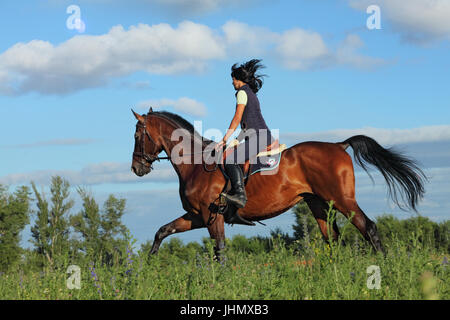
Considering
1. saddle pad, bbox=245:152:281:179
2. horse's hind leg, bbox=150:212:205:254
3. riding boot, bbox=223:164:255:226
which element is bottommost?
horse's hind leg, bbox=150:212:205:254

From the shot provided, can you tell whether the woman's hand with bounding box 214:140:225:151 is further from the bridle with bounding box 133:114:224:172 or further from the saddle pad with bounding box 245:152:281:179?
the bridle with bounding box 133:114:224:172

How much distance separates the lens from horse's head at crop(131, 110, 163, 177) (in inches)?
387

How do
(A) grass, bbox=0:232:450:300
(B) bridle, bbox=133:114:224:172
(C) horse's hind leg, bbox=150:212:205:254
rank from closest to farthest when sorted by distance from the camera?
(A) grass, bbox=0:232:450:300 → (C) horse's hind leg, bbox=150:212:205:254 → (B) bridle, bbox=133:114:224:172

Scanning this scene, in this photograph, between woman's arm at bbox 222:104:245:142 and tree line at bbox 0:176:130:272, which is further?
tree line at bbox 0:176:130:272

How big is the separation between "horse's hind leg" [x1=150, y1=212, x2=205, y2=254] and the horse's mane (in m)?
1.51

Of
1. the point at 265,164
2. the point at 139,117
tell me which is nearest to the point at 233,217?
the point at 265,164

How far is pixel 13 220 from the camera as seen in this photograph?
138ft

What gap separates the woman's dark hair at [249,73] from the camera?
866cm

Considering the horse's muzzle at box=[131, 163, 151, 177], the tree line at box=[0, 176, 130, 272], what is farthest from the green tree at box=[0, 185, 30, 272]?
the horse's muzzle at box=[131, 163, 151, 177]

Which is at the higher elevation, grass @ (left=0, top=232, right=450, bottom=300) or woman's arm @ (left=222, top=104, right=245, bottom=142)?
woman's arm @ (left=222, top=104, right=245, bottom=142)

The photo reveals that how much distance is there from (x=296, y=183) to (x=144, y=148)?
10.6ft
